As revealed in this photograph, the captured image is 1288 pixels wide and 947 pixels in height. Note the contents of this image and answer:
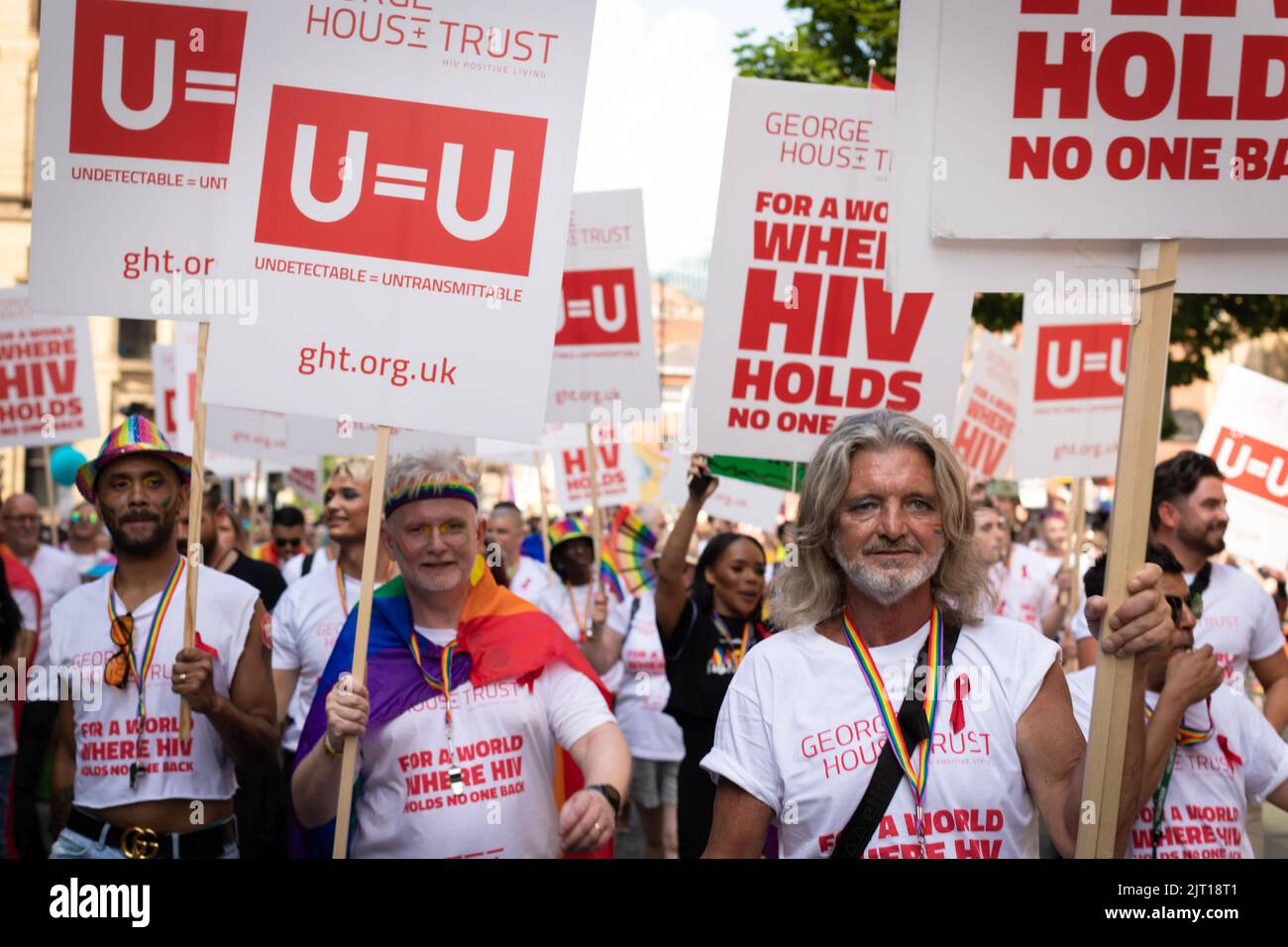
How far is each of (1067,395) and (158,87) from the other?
21.5 ft

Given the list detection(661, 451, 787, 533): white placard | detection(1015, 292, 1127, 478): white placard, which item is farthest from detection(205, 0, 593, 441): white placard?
detection(661, 451, 787, 533): white placard

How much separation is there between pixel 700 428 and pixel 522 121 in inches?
99.9

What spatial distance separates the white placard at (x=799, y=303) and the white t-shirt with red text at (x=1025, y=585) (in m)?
4.53

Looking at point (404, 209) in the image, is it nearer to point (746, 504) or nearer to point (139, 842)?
point (139, 842)

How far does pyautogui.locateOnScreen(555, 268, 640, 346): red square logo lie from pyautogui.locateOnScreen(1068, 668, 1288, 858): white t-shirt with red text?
4.87 metres

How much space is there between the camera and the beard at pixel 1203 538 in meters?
5.66

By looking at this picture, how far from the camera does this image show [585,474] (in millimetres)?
14172

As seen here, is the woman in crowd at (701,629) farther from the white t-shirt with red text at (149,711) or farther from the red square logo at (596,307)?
the red square logo at (596,307)

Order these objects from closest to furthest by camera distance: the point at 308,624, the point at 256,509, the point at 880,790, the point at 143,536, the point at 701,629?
1. the point at 880,790
2. the point at 143,536
3. the point at 701,629
4. the point at 308,624
5. the point at 256,509

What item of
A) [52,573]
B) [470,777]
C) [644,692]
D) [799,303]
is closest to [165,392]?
[52,573]

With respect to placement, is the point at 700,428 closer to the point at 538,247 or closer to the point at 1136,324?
the point at 538,247

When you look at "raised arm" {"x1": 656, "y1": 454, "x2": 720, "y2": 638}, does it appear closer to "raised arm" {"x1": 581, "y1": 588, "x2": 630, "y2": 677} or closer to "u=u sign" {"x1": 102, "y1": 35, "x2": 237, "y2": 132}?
"u=u sign" {"x1": 102, "y1": 35, "x2": 237, "y2": 132}
